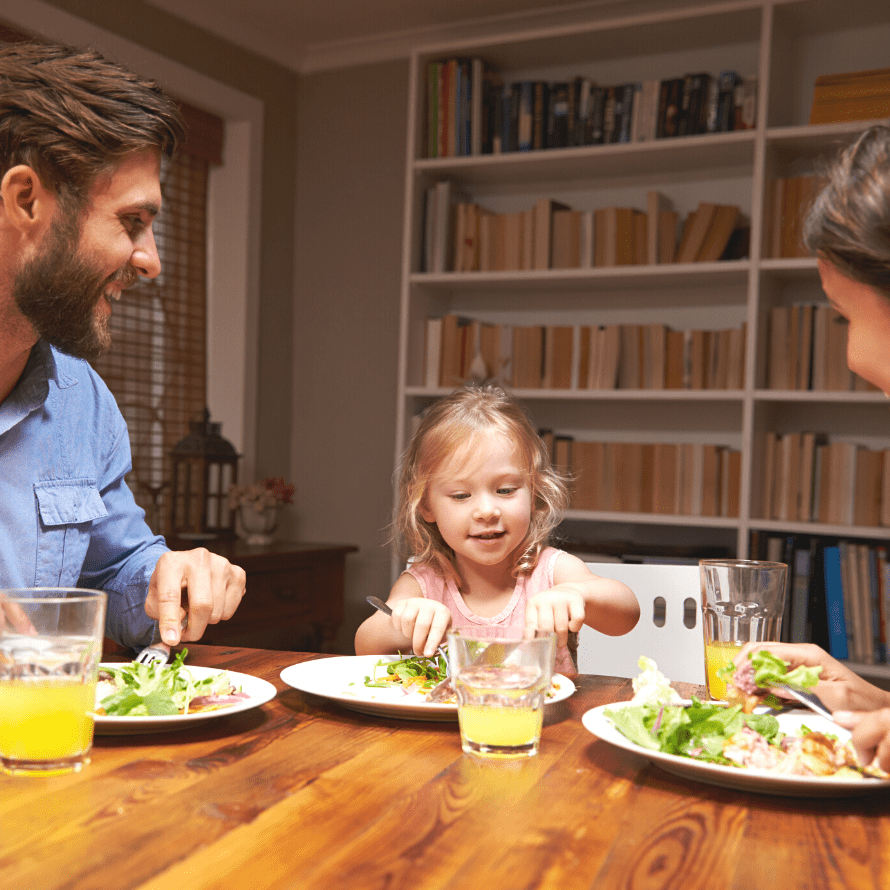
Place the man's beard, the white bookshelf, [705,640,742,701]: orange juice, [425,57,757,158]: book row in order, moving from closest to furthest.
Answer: [705,640,742,701]: orange juice, the man's beard, the white bookshelf, [425,57,757,158]: book row

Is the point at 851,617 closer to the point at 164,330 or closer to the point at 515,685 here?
the point at 515,685

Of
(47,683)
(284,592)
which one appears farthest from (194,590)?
(284,592)

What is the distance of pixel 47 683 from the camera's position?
753 millimetres

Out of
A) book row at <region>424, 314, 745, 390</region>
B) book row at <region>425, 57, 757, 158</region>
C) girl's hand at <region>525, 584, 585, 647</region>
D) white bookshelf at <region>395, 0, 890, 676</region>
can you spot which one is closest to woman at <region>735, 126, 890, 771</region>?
girl's hand at <region>525, 584, 585, 647</region>

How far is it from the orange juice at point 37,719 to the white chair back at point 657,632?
1090mm

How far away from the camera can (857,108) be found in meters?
2.78

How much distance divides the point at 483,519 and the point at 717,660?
631mm

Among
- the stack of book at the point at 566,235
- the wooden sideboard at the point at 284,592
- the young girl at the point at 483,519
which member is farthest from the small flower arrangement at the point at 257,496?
Result: the young girl at the point at 483,519

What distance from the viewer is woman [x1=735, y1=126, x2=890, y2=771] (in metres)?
0.78

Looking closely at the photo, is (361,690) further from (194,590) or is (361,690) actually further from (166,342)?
(166,342)

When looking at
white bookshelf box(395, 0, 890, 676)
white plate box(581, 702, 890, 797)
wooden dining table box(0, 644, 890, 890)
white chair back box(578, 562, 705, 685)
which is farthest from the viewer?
white bookshelf box(395, 0, 890, 676)

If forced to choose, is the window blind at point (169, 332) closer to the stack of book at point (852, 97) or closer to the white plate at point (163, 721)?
the stack of book at point (852, 97)

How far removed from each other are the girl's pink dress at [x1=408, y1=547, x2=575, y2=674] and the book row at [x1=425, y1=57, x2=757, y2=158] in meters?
1.87

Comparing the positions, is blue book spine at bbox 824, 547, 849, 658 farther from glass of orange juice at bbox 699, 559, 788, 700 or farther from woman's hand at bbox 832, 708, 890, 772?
woman's hand at bbox 832, 708, 890, 772
